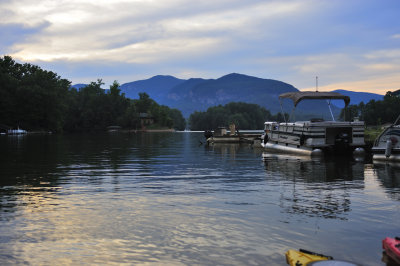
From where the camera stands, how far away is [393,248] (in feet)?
28.1

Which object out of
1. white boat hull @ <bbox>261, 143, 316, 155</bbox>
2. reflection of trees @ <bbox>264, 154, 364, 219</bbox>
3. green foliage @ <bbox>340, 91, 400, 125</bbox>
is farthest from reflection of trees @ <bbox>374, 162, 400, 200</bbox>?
green foliage @ <bbox>340, 91, 400, 125</bbox>

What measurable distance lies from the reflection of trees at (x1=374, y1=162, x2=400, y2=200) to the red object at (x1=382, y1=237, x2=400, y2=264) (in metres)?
7.40

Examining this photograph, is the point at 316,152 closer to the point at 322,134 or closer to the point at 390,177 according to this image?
the point at 322,134

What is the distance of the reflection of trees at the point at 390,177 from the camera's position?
17.0 metres

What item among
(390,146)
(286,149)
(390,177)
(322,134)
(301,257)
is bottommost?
(390,177)

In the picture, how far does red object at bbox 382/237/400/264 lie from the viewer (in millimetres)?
8438

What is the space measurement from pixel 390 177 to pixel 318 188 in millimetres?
6072

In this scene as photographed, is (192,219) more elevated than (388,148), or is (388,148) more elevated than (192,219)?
(388,148)

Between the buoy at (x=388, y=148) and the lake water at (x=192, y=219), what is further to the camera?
the buoy at (x=388, y=148)

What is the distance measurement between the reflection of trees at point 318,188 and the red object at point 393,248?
3.44 meters

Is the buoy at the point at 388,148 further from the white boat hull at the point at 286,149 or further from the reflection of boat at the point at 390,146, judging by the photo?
the white boat hull at the point at 286,149

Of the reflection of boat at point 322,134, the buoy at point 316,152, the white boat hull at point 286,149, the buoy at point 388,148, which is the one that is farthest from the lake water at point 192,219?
the white boat hull at point 286,149

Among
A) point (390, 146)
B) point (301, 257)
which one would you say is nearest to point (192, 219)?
point (301, 257)

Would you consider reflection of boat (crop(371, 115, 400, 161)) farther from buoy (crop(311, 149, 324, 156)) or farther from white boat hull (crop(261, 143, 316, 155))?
white boat hull (crop(261, 143, 316, 155))
